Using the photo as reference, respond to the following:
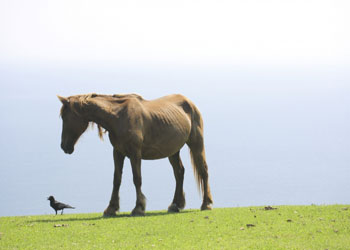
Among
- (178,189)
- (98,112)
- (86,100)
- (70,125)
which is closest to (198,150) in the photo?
(178,189)

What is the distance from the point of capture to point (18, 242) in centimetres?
1443

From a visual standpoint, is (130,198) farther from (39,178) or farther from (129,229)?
(129,229)

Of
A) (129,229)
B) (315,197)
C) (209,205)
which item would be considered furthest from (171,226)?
(315,197)

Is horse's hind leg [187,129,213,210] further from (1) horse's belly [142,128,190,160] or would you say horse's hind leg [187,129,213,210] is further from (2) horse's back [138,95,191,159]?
(1) horse's belly [142,128,190,160]

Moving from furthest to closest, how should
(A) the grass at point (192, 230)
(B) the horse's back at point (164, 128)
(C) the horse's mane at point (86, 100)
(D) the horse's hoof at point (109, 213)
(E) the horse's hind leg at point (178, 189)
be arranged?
(E) the horse's hind leg at point (178, 189) < (B) the horse's back at point (164, 128) < (D) the horse's hoof at point (109, 213) < (C) the horse's mane at point (86, 100) < (A) the grass at point (192, 230)

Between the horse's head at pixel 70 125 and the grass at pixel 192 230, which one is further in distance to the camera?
the horse's head at pixel 70 125

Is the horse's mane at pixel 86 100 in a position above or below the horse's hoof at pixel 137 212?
above

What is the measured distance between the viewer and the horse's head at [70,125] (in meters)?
17.3

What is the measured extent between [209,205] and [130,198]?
143 meters

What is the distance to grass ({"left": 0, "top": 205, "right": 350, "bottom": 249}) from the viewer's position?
14.0 m

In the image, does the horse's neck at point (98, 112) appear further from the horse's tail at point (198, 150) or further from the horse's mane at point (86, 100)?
the horse's tail at point (198, 150)

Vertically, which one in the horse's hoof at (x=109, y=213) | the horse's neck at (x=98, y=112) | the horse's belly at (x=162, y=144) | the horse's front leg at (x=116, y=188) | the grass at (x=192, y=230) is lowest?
the grass at (x=192, y=230)

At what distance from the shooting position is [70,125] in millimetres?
17391

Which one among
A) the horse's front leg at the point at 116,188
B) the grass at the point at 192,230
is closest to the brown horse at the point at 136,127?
the horse's front leg at the point at 116,188
